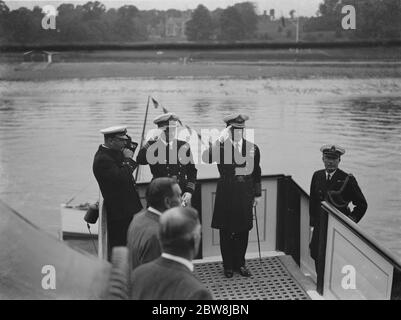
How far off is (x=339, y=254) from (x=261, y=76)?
36625 millimetres

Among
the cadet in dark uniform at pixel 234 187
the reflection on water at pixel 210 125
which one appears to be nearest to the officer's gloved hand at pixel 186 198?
the cadet in dark uniform at pixel 234 187

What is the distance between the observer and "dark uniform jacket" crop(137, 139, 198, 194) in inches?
163

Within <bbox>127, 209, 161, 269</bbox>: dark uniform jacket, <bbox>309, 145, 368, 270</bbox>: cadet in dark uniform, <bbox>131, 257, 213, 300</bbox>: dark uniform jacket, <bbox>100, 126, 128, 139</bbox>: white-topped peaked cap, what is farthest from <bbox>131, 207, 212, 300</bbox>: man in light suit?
<bbox>309, 145, 368, 270</bbox>: cadet in dark uniform

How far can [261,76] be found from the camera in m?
39.2

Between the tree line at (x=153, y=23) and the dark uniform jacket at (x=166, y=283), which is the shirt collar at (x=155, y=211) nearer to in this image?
the dark uniform jacket at (x=166, y=283)

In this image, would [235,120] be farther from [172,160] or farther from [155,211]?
[155,211]

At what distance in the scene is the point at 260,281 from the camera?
4.07 metres

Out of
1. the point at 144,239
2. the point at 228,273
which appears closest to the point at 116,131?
the point at 228,273

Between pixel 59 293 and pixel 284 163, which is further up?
pixel 59 293

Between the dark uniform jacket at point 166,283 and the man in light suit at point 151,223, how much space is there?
50 centimetres

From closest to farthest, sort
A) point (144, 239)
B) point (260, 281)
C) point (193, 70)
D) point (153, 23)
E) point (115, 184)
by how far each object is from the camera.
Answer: point (144, 239), point (115, 184), point (260, 281), point (153, 23), point (193, 70)

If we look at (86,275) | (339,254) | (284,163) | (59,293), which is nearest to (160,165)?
(339,254)

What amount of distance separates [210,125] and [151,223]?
20.2 m
